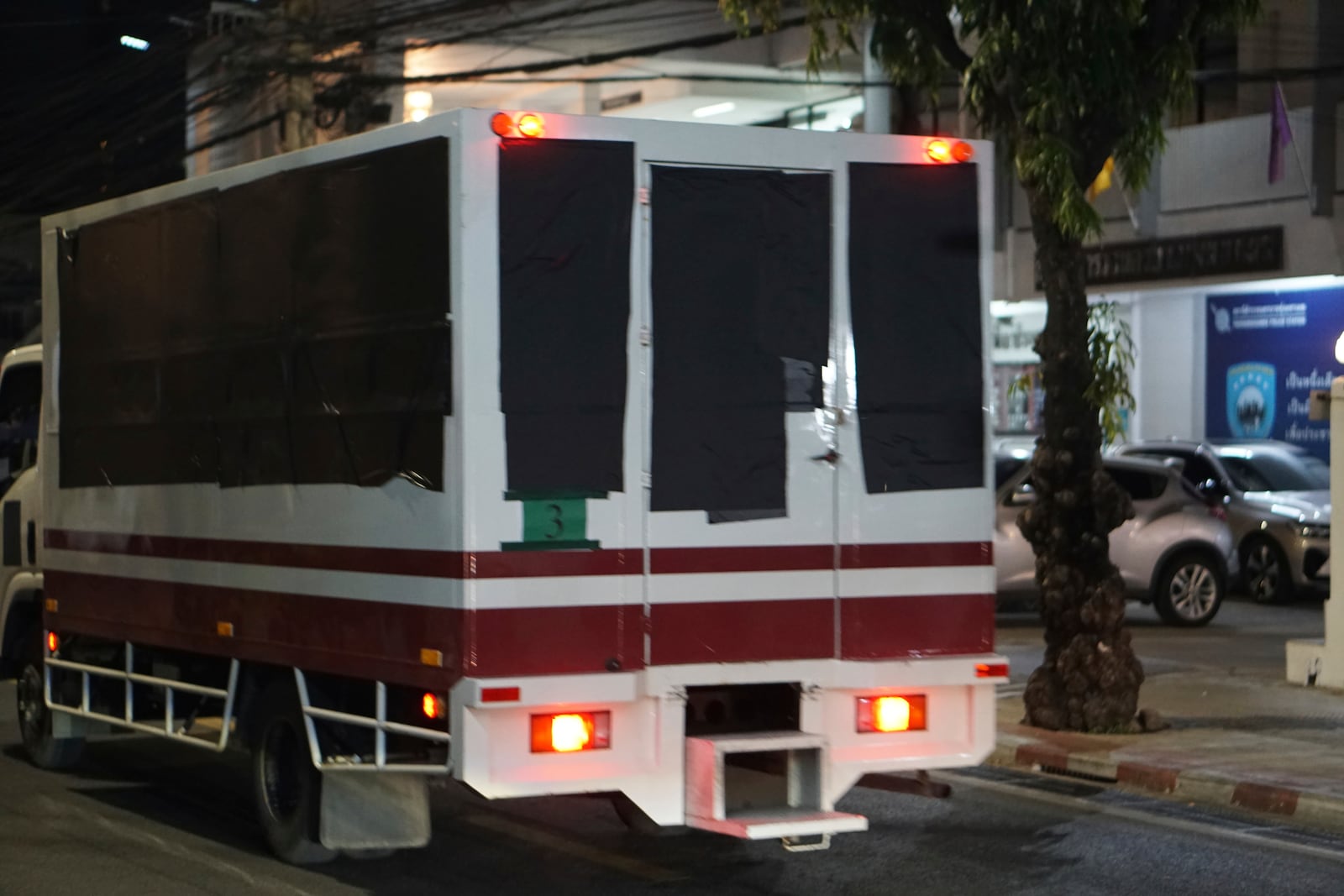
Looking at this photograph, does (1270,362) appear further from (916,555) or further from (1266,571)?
(916,555)

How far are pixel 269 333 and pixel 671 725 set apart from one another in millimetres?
2610

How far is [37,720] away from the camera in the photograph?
11078 mm

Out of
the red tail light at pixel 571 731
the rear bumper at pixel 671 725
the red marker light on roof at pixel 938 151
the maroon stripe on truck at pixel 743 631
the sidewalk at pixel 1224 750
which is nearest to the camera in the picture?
the rear bumper at pixel 671 725

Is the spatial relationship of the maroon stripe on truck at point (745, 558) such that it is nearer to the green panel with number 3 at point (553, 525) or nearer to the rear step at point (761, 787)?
the green panel with number 3 at point (553, 525)

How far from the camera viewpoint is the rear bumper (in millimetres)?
6977

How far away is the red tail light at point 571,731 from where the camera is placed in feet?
23.2

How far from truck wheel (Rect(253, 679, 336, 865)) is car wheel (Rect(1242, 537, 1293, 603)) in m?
14.6

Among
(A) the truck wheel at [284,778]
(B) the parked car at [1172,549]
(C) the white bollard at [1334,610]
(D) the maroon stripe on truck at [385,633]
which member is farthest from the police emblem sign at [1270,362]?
(A) the truck wheel at [284,778]

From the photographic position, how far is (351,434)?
7.74 metres

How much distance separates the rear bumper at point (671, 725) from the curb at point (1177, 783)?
2507 mm

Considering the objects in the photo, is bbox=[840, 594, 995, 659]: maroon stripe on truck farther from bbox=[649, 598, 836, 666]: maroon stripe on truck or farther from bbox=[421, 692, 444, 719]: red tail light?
bbox=[421, 692, 444, 719]: red tail light

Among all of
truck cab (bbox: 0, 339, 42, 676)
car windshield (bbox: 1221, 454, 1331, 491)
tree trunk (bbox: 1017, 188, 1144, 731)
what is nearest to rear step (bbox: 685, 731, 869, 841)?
tree trunk (bbox: 1017, 188, 1144, 731)

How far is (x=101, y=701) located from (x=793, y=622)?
4571 mm

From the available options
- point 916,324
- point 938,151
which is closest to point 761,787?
point 916,324
